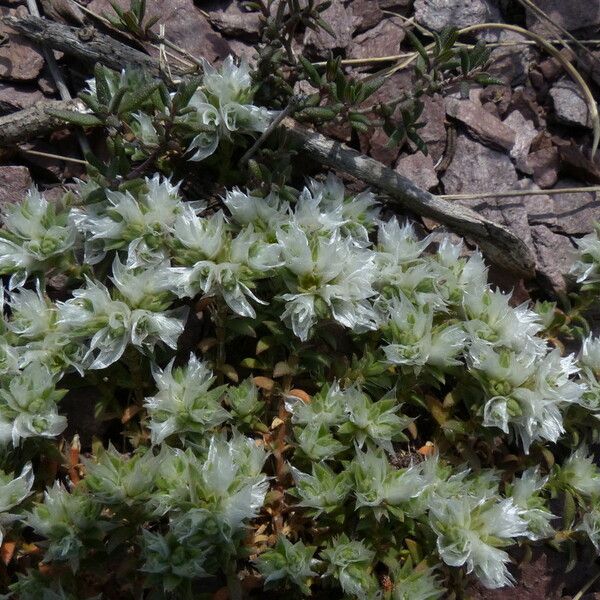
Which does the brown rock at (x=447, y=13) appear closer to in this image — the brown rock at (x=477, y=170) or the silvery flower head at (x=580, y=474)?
the brown rock at (x=477, y=170)

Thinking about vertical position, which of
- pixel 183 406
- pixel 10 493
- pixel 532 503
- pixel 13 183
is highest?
pixel 13 183

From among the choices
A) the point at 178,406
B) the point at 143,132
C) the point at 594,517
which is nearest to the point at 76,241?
the point at 143,132

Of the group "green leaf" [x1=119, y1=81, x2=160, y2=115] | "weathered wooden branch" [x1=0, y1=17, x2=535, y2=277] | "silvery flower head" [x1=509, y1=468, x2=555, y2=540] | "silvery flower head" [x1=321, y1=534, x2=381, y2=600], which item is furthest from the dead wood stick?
"silvery flower head" [x1=321, y1=534, x2=381, y2=600]

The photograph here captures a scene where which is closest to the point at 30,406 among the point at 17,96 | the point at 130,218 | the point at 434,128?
the point at 130,218

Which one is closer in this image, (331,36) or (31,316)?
(31,316)

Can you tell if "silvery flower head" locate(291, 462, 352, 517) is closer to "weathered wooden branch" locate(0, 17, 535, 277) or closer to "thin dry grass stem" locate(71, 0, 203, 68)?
"weathered wooden branch" locate(0, 17, 535, 277)

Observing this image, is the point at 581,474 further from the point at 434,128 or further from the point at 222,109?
the point at 222,109

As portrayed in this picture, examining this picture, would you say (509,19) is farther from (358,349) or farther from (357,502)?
(357,502)
